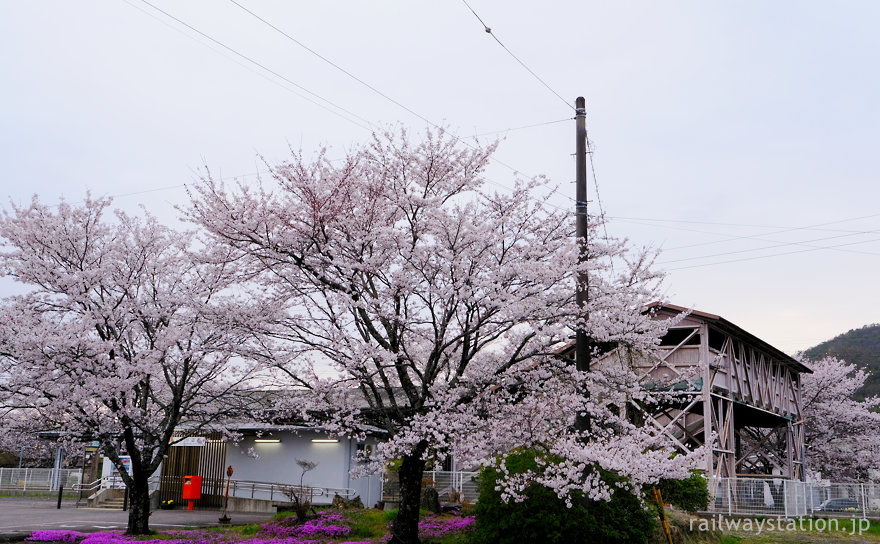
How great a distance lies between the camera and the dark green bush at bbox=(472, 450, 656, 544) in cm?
1344

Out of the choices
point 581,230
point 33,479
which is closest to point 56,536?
point 581,230

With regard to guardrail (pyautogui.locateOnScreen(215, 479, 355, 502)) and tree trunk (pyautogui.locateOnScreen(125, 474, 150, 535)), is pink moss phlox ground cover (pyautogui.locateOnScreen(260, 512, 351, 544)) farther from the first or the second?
guardrail (pyautogui.locateOnScreen(215, 479, 355, 502))

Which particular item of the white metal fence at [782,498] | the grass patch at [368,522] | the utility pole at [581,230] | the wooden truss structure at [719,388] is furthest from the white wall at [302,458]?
the utility pole at [581,230]

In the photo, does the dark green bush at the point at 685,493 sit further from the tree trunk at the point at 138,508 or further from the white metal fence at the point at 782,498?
the tree trunk at the point at 138,508

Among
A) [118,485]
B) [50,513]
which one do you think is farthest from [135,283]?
[118,485]

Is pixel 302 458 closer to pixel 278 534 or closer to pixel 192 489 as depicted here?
pixel 192 489

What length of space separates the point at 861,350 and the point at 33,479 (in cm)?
7630

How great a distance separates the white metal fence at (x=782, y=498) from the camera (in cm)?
2127

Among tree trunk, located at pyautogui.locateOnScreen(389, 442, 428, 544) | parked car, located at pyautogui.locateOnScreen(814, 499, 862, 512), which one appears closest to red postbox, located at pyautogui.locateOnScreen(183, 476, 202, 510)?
tree trunk, located at pyautogui.locateOnScreen(389, 442, 428, 544)

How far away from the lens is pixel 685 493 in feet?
59.3

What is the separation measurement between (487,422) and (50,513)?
20068 mm

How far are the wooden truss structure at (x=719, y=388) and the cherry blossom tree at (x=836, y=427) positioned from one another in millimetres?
3637

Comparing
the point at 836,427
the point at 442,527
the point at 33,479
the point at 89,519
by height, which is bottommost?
the point at 33,479

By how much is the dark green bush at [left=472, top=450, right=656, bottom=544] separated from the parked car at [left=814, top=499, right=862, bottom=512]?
1286 cm
